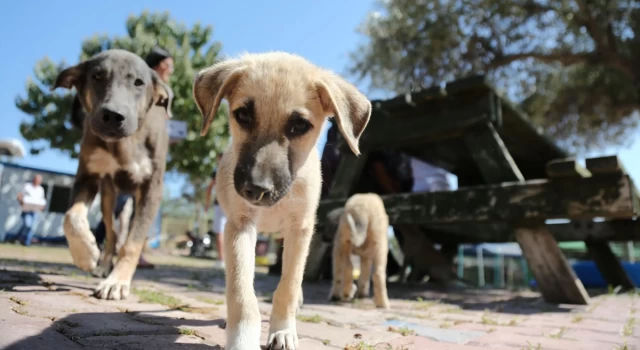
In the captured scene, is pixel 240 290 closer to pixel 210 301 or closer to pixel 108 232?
pixel 210 301

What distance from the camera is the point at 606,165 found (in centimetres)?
471

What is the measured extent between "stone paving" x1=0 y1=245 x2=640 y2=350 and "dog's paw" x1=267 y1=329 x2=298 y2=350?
0.13m

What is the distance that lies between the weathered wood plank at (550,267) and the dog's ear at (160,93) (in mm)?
4174

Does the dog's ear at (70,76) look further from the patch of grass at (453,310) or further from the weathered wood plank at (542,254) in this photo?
the weathered wood plank at (542,254)

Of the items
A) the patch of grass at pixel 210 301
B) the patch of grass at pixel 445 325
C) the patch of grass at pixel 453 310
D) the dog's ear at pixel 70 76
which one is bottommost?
the patch of grass at pixel 210 301

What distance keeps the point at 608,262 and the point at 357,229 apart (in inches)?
251

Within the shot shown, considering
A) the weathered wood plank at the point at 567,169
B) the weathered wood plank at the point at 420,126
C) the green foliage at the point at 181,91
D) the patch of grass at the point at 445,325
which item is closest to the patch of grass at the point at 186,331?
the patch of grass at the point at 445,325

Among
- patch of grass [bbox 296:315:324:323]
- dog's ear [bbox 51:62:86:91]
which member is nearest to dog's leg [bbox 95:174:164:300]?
dog's ear [bbox 51:62:86:91]

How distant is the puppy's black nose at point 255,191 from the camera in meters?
2.19

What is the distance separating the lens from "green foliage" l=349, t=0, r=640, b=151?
1255 centimetres

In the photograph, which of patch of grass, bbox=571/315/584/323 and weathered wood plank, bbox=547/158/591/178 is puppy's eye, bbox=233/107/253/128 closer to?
patch of grass, bbox=571/315/584/323

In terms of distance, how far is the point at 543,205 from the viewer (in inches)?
203

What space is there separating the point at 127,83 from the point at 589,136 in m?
18.0

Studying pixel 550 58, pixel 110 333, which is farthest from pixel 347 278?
pixel 550 58
